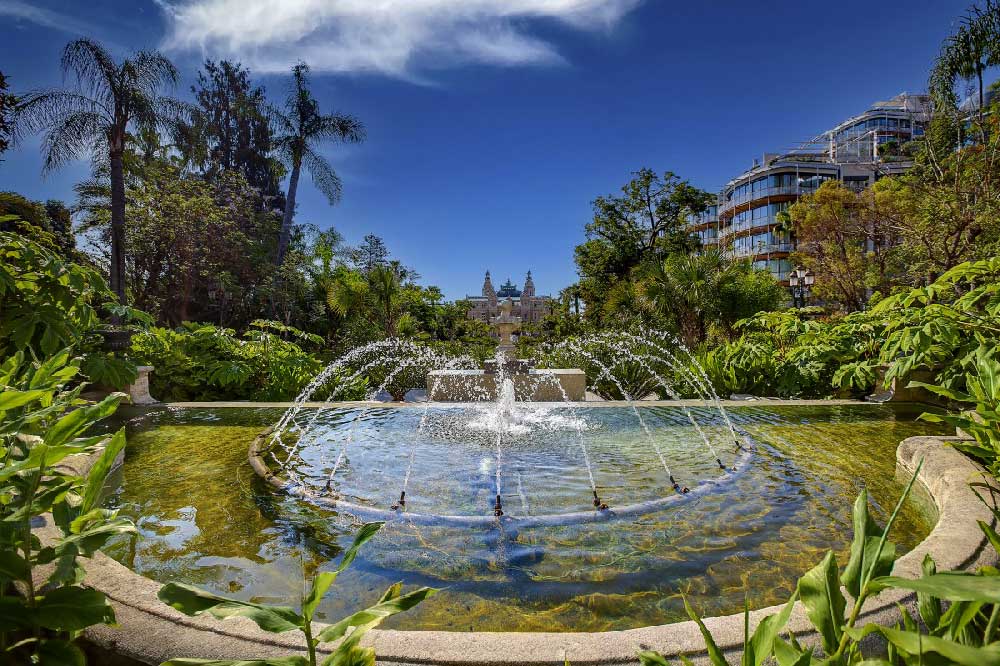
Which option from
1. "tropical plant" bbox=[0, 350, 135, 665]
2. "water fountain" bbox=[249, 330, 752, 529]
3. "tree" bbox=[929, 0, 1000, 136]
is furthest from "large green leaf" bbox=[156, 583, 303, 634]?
"tree" bbox=[929, 0, 1000, 136]

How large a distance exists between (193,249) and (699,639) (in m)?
25.9

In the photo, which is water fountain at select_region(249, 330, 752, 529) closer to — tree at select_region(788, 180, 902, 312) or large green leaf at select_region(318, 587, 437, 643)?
large green leaf at select_region(318, 587, 437, 643)

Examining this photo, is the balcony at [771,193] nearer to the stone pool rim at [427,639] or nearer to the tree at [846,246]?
the tree at [846,246]

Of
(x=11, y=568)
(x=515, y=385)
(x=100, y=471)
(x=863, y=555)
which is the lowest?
(x=515, y=385)

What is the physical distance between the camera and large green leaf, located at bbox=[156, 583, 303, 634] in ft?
3.22

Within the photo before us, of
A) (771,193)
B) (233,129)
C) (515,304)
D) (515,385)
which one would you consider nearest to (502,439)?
(515,385)

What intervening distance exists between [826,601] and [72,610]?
6.10ft

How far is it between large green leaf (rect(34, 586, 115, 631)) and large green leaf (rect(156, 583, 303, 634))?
578 millimetres

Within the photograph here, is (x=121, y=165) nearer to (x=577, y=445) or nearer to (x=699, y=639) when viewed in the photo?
(x=577, y=445)

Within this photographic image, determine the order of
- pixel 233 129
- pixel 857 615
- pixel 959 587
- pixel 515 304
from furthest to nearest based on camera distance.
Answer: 1. pixel 515 304
2. pixel 233 129
3. pixel 857 615
4. pixel 959 587

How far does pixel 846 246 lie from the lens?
989 inches

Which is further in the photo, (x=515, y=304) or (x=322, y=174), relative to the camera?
(x=515, y=304)

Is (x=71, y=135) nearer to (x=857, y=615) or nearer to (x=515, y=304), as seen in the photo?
(x=857, y=615)

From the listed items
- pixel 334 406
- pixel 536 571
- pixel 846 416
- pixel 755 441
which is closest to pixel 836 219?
pixel 846 416
